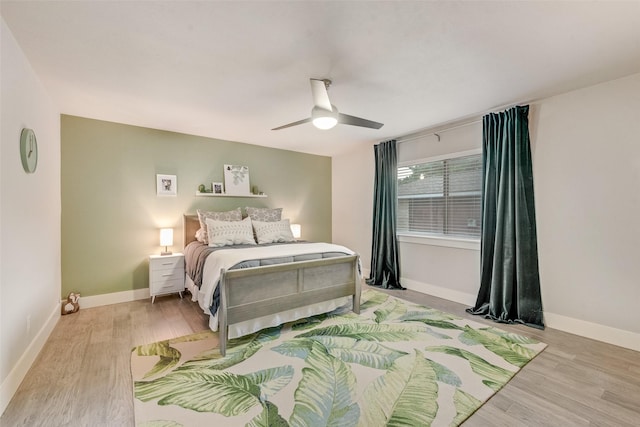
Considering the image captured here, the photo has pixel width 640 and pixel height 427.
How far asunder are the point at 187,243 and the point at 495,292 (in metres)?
4.11

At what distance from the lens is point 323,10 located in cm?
169

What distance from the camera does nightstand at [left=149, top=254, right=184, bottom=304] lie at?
3775 mm

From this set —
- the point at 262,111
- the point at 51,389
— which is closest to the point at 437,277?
the point at 262,111

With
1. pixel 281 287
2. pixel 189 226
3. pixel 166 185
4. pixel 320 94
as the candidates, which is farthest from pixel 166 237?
pixel 320 94

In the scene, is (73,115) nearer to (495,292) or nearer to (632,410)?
(495,292)

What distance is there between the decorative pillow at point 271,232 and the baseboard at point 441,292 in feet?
6.44

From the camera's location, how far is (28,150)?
7.29 feet

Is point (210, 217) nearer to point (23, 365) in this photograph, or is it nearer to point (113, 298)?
point (113, 298)

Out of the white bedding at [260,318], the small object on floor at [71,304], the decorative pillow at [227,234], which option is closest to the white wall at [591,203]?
the white bedding at [260,318]

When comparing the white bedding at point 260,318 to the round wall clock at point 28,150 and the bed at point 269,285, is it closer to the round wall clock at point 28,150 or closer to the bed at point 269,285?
the bed at point 269,285

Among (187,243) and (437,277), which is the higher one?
(187,243)

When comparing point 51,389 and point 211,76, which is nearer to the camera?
point 51,389

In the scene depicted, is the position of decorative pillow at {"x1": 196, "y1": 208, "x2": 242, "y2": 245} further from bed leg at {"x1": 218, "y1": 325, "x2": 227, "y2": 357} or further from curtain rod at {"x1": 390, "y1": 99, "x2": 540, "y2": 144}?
curtain rod at {"x1": 390, "y1": 99, "x2": 540, "y2": 144}

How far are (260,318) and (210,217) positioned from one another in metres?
2.03
